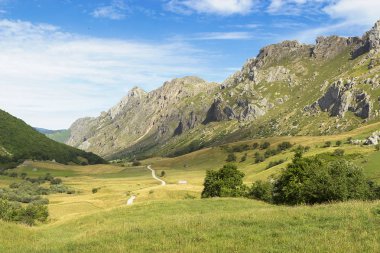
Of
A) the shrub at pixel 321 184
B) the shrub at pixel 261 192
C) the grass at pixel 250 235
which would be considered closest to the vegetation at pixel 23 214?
the grass at pixel 250 235

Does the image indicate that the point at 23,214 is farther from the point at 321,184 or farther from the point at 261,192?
the point at 321,184

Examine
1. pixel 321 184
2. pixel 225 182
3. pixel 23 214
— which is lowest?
pixel 23 214

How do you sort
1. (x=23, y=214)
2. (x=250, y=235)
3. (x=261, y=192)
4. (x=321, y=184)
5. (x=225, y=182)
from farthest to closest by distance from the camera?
(x=261, y=192) < (x=225, y=182) < (x=23, y=214) < (x=321, y=184) < (x=250, y=235)

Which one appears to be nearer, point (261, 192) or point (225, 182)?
point (225, 182)

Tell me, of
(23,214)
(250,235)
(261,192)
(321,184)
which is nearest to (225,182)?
(261,192)

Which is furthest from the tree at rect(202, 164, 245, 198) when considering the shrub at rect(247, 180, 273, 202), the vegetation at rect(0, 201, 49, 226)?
the vegetation at rect(0, 201, 49, 226)

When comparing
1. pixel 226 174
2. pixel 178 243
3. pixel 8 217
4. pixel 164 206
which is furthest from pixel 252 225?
pixel 226 174

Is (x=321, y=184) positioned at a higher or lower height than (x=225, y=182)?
higher

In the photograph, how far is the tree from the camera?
89206 mm

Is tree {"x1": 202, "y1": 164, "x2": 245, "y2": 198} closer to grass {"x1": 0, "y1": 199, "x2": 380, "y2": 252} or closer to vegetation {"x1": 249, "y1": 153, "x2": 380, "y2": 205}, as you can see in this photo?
vegetation {"x1": 249, "y1": 153, "x2": 380, "y2": 205}

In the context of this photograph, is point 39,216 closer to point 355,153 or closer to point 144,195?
point 144,195

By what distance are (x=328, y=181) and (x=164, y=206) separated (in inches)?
934

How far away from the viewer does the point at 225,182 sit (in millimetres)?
90312

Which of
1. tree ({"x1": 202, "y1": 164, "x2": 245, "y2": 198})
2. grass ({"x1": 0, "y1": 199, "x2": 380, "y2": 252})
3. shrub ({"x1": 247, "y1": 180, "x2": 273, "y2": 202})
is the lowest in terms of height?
shrub ({"x1": 247, "y1": 180, "x2": 273, "y2": 202})
